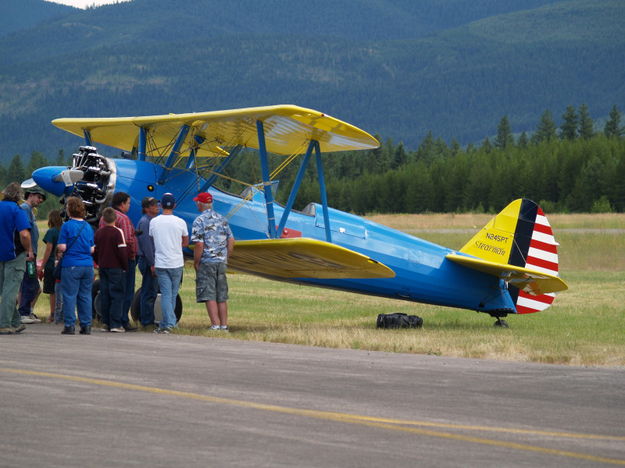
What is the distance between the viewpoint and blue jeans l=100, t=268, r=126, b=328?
43.7ft

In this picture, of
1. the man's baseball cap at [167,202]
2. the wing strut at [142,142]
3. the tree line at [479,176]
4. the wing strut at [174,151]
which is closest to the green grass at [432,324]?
the man's baseball cap at [167,202]

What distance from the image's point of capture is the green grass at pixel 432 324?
12219mm

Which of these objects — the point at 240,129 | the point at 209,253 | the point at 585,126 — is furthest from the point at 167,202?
the point at 585,126

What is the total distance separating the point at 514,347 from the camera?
1244 cm

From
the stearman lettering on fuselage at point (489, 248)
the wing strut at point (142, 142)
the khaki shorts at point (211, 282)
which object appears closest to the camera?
the khaki shorts at point (211, 282)

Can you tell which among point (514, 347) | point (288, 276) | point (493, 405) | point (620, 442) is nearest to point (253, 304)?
point (288, 276)

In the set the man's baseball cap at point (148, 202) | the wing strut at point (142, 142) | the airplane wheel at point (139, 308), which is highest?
the wing strut at point (142, 142)

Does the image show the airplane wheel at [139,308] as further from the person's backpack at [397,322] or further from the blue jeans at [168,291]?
the person's backpack at [397,322]

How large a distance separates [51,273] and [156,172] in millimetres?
2216

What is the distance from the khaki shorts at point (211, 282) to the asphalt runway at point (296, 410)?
2.69 metres

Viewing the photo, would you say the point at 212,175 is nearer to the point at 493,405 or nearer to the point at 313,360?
the point at 313,360

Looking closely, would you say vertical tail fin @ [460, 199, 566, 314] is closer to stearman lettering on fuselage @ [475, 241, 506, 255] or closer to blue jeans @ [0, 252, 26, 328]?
stearman lettering on fuselage @ [475, 241, 506, 255]

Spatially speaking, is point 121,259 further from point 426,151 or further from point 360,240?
point 426,151

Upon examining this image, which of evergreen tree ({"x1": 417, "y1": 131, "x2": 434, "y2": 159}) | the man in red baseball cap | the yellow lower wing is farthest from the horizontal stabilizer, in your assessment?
evergreen tree ({"x1": 417, "y1": 131, "x2": 434, "y2": 159})
